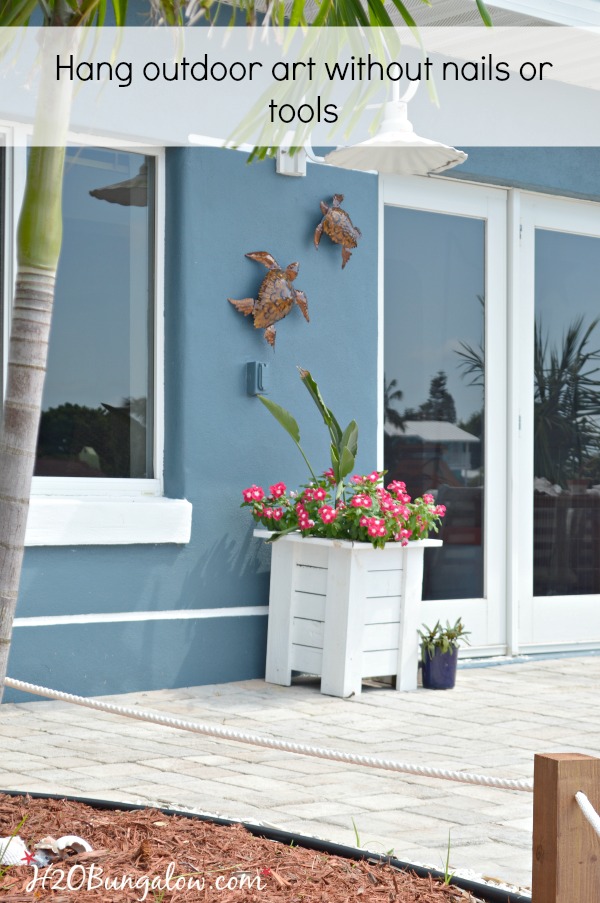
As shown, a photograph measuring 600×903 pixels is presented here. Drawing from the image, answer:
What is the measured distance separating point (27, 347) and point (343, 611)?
350 cm

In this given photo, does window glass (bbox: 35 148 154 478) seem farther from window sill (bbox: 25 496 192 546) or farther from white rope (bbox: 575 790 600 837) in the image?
white rope (bbox: 575 790 600 837)

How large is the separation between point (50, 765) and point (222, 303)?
2.63 meters

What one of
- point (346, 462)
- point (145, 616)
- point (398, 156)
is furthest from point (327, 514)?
point (398, 156)

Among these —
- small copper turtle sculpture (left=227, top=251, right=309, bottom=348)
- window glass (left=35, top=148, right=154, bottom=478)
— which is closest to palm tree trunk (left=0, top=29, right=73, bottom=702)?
window glass (left=35, top=148, right=154, bottom=478)

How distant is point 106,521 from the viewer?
559 cm

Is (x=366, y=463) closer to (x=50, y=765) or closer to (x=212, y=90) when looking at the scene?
(x=212, y=90)

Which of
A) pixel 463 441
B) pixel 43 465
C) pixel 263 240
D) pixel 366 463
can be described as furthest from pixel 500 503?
pixel 43 465

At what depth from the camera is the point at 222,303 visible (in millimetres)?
6043

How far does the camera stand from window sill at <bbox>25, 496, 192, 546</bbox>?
540 cm

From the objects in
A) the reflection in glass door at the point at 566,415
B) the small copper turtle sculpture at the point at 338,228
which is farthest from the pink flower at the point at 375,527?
the reflection in glass door at the point at 566,415

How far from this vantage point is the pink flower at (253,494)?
594cm

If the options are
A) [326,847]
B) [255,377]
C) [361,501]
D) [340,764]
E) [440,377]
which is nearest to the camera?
[326,847]

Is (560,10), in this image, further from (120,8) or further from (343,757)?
(343,757)

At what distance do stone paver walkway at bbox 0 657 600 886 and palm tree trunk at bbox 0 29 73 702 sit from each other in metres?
1.37
